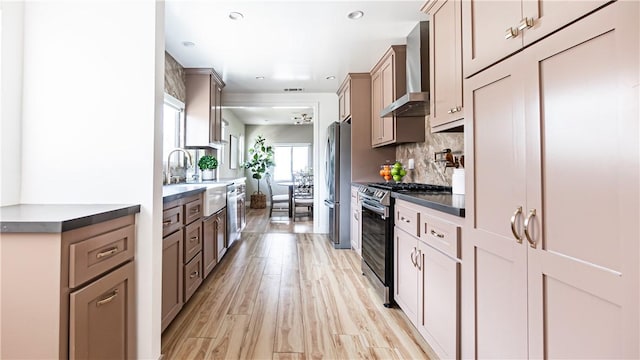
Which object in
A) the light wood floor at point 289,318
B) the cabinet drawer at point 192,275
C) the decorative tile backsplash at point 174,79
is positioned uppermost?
the decorative tile backsplash at point 174,79

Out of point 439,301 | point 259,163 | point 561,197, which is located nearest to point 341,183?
point 439,301

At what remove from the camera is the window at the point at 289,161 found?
29.2 feet

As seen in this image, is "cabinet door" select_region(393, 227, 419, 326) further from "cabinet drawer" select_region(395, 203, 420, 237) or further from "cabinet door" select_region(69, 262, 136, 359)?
"cabinet door" select_region(69, 262, 136, 359)

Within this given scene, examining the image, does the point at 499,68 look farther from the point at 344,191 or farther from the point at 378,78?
the point at 344,191

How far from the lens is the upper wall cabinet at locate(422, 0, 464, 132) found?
69.0 inches

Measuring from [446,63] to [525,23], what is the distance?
96 cm

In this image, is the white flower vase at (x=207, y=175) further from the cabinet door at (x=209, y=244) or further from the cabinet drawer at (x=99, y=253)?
the cabinet drawer at (x=99, y=253)

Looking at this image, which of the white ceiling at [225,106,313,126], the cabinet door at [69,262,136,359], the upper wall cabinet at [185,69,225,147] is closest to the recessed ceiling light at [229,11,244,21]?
the upper wall cabinet at [185,69,225,147]

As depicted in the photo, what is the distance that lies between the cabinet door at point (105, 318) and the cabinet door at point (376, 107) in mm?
2936

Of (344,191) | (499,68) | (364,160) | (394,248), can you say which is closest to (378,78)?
(364,160)

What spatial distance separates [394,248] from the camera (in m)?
2.17

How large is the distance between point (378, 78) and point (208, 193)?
8.21 feet

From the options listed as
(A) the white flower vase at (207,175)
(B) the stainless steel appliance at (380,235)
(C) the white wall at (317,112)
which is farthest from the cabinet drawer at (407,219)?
(A) the white flower vase at (207,175)

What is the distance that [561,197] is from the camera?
84 cm
